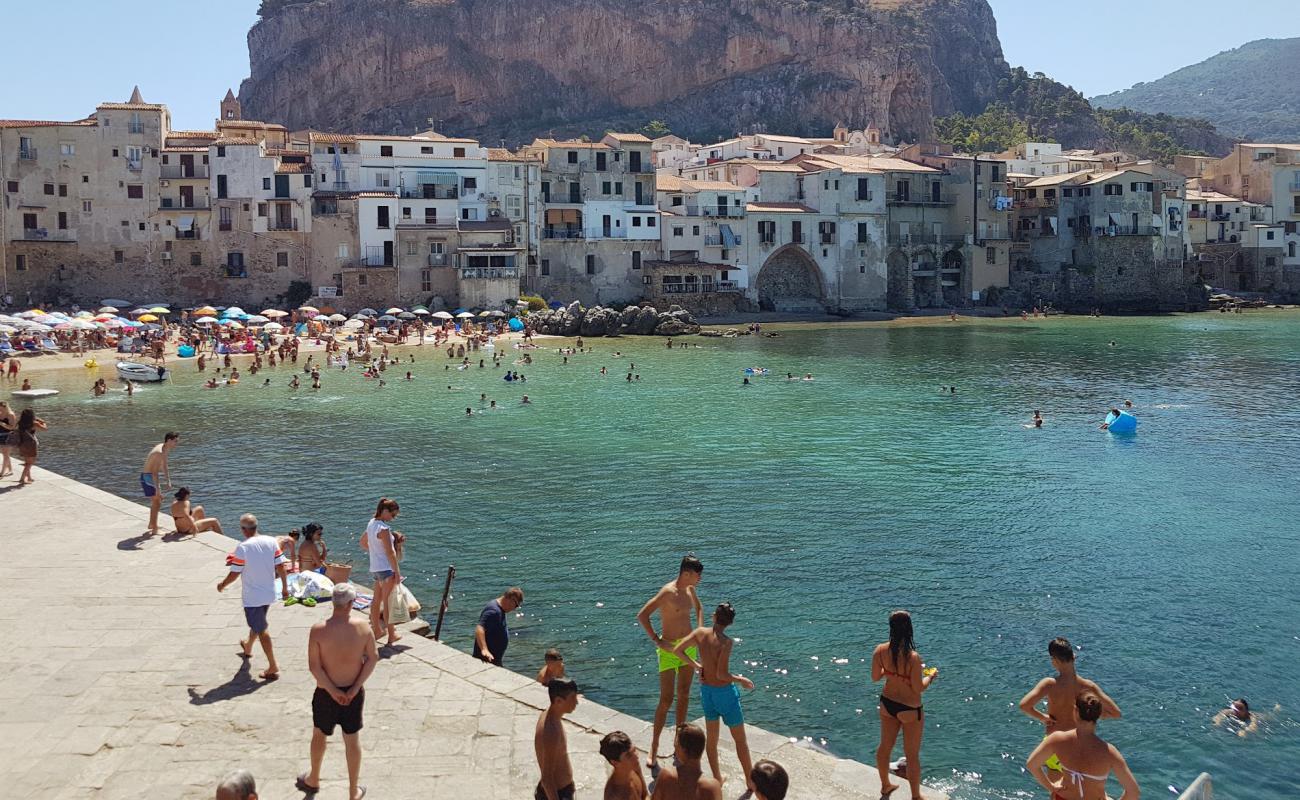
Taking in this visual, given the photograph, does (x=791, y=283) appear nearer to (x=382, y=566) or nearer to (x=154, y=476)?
(x=154, y=476)

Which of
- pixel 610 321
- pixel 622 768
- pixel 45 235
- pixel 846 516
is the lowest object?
pixel 846 516

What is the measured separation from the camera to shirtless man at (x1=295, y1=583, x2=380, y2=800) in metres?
8.58

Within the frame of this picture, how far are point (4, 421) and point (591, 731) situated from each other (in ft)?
53.3

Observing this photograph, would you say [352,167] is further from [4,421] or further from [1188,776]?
[1188,776]

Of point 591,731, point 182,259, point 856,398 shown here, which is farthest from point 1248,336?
point 591,731

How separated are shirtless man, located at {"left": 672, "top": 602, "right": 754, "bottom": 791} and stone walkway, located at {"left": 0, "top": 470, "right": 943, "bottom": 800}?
290 mm

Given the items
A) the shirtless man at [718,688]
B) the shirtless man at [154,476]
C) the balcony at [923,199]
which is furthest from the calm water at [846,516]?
the balcony at [923,199]

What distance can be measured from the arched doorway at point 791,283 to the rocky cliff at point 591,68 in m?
65.6

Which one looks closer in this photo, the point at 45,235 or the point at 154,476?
the point at 154,476

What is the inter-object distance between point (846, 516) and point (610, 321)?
4810cm

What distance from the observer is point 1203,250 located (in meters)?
97.3

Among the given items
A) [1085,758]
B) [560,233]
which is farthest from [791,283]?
[1085,758]

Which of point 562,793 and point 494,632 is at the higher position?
point 562,793

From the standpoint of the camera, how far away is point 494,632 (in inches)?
494
